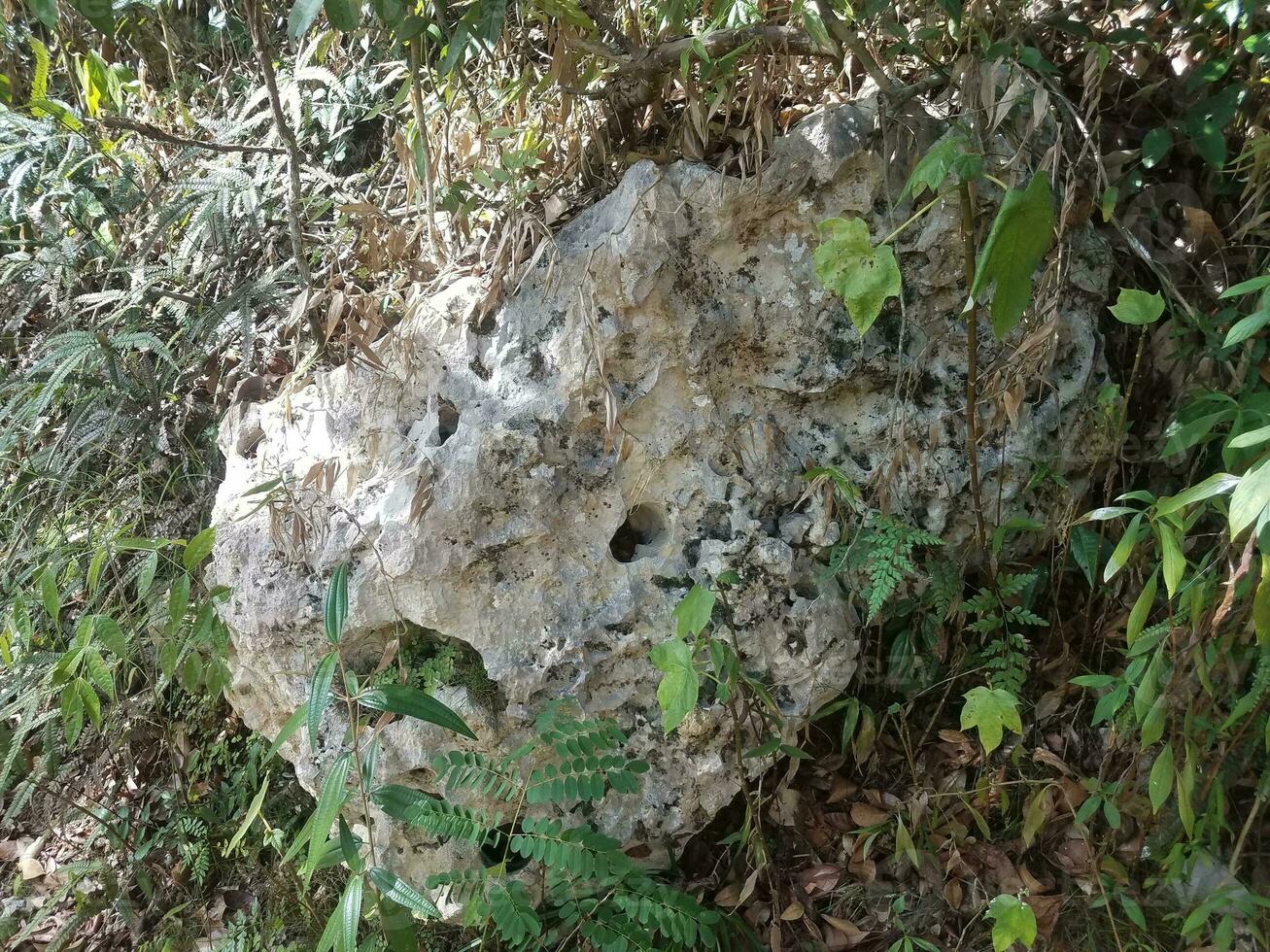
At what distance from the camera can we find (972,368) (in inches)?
66.9

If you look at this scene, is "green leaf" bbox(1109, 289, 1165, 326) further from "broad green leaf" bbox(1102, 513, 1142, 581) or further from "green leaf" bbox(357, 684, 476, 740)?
"green leaf" bbox(357, 684, 476, 740)

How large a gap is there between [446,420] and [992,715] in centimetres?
128

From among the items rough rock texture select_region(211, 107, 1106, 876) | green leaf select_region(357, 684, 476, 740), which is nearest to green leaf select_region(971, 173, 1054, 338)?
rough rock texture select_region(211, 107, 1106, 876)

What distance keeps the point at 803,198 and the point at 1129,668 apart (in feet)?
3.69

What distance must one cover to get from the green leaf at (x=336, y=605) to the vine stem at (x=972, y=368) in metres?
1.19

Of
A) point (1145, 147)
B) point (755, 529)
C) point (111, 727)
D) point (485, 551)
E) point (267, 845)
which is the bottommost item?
point (267, 845)

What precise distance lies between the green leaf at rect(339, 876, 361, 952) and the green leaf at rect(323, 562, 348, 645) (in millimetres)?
401

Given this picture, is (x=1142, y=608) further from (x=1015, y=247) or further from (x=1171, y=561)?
(x=1015, y=247)

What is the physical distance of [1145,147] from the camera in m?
1.91

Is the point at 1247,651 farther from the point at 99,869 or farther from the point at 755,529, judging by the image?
the point at 99,869

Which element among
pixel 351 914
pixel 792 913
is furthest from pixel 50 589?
pixel 792 913

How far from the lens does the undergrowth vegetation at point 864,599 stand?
1.64 metres

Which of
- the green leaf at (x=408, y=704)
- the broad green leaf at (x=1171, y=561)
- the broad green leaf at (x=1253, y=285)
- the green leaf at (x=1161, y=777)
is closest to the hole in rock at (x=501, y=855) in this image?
the green leaf at (x=408, y=704)

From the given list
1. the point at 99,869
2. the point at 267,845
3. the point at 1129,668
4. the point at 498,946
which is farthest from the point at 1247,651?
the point at 99,869
